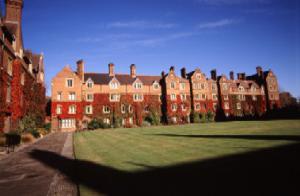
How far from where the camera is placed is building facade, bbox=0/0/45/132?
22.2 meters

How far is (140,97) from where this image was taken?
4997 centimetres

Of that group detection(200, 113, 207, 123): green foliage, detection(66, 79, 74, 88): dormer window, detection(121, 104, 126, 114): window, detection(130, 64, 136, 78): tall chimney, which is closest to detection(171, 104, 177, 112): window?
detection(200, 113, 207, 123): green foliage

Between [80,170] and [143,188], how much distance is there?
12.9 ft

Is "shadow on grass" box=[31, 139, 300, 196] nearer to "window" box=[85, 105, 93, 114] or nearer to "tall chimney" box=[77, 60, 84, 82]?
"window" box=[85, 105, 93, 114]

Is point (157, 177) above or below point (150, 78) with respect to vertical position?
below

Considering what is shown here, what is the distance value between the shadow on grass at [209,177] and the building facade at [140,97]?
36.6 meters

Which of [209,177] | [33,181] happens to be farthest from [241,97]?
[33,181]

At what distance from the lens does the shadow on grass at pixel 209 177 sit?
18.0 ft

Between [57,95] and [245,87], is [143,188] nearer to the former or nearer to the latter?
[57,95]

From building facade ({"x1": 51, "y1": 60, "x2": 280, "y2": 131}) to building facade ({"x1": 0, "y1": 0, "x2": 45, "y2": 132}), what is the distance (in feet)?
20.8

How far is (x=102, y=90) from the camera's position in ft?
154

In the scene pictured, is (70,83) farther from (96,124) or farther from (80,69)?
(96,124)

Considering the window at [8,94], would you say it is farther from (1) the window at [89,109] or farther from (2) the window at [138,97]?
(2) the window at [138,97]

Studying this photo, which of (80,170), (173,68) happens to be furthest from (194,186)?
(173,68)
